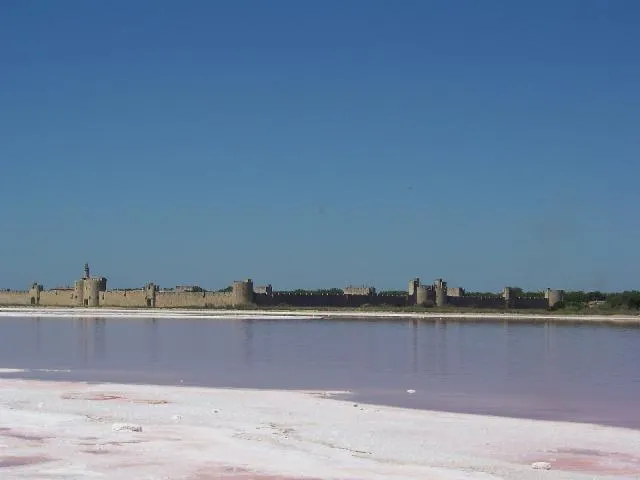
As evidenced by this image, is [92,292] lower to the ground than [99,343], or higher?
higher

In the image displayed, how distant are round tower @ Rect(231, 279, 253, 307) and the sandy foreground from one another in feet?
159

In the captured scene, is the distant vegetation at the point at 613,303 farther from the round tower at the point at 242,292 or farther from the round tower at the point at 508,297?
the round tower at the point at 242,292

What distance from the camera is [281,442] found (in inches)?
357

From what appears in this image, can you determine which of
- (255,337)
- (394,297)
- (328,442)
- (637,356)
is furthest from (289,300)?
(328,442)

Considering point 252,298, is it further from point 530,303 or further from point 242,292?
point 530,303

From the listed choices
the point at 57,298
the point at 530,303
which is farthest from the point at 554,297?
the point at 57,298

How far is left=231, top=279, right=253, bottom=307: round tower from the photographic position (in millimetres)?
61156

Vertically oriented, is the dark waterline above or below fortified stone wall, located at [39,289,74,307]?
below

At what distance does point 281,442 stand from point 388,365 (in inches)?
414

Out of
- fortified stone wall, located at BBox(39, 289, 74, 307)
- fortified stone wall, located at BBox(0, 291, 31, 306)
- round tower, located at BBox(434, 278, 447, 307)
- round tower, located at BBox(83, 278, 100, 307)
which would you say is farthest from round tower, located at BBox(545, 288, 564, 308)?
fortified stone wall, located at BBox(0, 291, 31, 306)

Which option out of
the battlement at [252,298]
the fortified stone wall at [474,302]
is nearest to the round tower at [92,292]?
the battlement at [252,298]

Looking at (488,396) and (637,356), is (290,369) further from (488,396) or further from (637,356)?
(637,356)

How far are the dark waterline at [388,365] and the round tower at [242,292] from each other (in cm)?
2848

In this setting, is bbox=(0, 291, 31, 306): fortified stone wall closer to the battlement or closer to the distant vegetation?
the battlement
